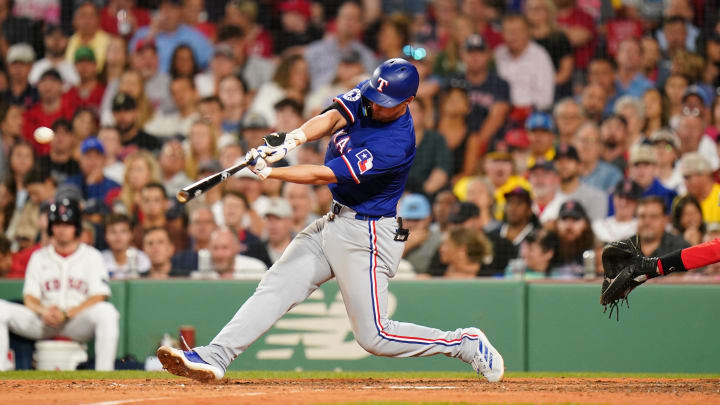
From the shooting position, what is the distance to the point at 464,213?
28.9 ft

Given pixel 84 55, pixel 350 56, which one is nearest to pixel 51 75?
pixel 84 55

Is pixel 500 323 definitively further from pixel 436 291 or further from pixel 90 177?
pixel 90 177

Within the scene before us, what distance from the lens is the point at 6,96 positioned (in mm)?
10805

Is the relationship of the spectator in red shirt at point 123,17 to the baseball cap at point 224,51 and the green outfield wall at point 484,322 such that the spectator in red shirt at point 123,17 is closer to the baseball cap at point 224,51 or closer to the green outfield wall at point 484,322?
the baseball cap at point 224,51

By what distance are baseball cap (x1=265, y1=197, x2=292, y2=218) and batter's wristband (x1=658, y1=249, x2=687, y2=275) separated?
399 centimetres

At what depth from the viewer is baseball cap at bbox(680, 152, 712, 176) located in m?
8.82

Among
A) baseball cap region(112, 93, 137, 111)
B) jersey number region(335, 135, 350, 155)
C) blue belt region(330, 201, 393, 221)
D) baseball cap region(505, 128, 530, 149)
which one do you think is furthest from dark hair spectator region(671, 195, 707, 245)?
baseball cap region(112, 93, 137, 111)

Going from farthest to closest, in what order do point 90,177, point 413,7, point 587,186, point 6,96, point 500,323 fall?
1. point 413,7
2. point 6,96
3. point 90,177
4. point 587,186
5. point 500,323

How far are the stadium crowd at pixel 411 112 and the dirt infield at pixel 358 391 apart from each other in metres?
2.46

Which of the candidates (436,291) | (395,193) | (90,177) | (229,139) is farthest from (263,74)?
(395,193)

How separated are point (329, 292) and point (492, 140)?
2719 millimetres

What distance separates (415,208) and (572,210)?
4.64 ft

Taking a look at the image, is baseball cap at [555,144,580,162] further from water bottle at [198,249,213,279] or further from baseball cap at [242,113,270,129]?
water bottle at [198,249,213,279]

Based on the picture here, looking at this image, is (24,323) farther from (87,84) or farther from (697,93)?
(697,93)
